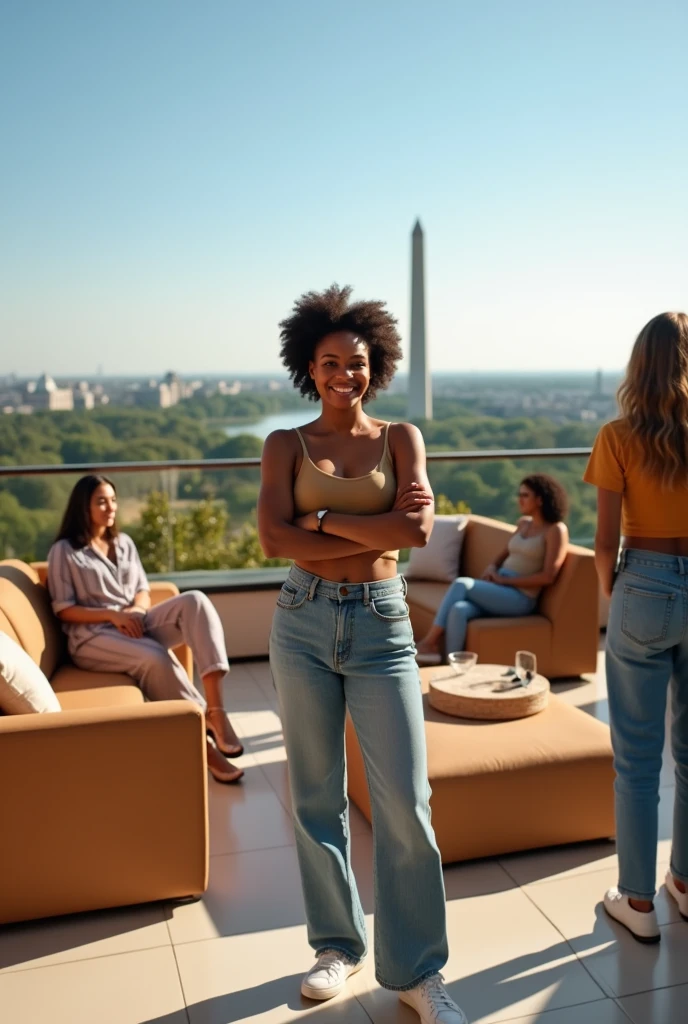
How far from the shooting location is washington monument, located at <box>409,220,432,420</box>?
2812 centimetres

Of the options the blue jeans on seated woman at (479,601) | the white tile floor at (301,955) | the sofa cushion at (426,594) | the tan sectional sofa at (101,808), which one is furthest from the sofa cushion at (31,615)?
the sofa cushion at (426,594)

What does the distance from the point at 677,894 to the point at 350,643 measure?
1.33m

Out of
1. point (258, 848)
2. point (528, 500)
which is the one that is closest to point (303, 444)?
point (258, 848)

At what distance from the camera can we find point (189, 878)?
264 centimetres

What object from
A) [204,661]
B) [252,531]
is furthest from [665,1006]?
[252,531]

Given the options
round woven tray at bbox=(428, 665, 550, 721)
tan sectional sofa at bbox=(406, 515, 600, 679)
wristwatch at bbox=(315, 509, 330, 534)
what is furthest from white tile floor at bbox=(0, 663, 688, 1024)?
tan sectional sofa at bbox=(406, 515, 600, 679)

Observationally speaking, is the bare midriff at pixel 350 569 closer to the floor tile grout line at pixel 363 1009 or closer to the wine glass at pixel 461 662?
the floor tile grout line at pixel 363 1009

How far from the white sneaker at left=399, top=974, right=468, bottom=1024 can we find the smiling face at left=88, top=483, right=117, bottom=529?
7.64 ft

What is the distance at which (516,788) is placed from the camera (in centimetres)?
286

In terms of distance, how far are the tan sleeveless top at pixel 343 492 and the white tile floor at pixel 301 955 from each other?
3.50 feet

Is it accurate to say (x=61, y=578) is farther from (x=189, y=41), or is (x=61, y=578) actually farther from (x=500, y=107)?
(x=500, y=107)

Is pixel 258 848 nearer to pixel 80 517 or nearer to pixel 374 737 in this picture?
pixel 374 737

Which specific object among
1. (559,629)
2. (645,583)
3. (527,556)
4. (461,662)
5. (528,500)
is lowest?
(559,629)

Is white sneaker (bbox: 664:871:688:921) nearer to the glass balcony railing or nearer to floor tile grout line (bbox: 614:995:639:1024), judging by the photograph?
floor tile grout line (bbox: 614:995:639:1024)
